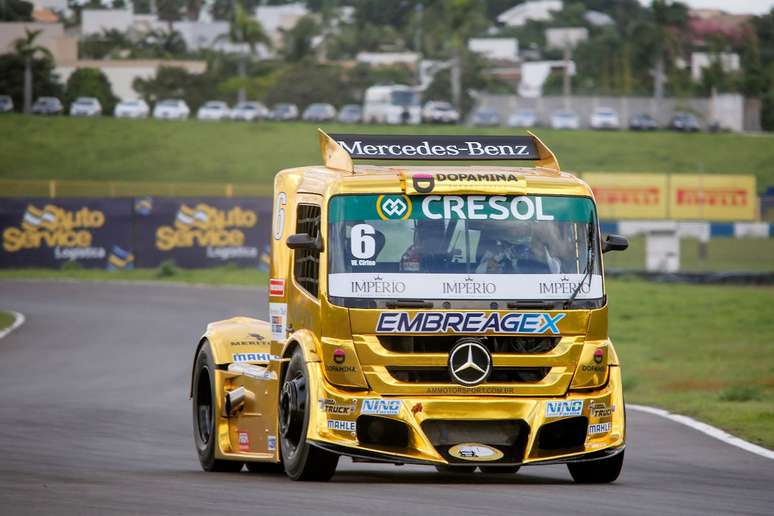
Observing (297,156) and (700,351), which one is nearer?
(700,351)

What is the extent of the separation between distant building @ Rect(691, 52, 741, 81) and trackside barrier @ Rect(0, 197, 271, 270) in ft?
203

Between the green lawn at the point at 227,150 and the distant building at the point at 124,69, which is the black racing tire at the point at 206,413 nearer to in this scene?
the distant building at the point at 124,69

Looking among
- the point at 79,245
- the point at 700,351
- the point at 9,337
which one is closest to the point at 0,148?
the point at 79,245

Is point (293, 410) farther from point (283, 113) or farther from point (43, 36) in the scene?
point (283, 113)

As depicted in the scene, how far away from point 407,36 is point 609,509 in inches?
4545

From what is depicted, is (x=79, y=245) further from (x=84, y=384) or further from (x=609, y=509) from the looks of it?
(x=609, y=509)

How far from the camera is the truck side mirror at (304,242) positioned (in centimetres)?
1049

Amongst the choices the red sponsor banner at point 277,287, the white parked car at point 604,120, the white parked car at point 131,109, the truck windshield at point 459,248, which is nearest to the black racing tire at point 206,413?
the red sponsor banner at point 277,287

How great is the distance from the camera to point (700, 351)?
90.1 ft

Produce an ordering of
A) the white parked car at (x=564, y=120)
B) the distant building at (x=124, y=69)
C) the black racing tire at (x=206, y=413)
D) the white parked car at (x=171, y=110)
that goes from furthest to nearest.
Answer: the white parked car at (x=564, y=120) < the white parked car at (x=171, y=110) < the distant building at (x=124, y=69) < the black racing tire at (x=206, y=413)

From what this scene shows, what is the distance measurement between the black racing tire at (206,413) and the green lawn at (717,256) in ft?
110

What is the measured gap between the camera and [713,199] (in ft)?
189

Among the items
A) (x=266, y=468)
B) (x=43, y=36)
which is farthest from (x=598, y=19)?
(x=266, y=468)

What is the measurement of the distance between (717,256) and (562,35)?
9269 centimetres
